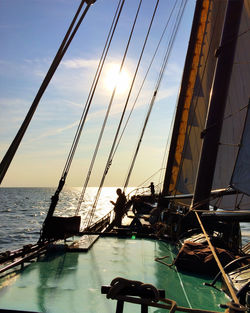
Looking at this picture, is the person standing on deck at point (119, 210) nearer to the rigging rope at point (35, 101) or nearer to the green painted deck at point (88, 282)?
the green painted deck at point (88, 282)

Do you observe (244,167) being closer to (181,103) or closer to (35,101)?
(35,101)

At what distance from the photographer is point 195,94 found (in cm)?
1307

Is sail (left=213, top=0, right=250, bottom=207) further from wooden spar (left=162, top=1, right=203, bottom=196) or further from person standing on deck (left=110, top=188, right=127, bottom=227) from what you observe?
wooden spar (left=162, top=1, right=203, bottom=196)

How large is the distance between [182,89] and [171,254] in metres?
10.1

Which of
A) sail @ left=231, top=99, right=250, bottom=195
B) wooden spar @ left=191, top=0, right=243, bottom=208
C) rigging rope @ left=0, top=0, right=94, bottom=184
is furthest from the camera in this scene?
wooden spar @ left=191, top=0, right=243, bottom=208

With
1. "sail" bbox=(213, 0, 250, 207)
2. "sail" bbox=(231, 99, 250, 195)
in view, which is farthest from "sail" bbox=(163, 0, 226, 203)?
"sail" bbox=(231, 99, 250, 195)

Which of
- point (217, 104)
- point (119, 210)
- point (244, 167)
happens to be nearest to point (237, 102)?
point (217, 104)

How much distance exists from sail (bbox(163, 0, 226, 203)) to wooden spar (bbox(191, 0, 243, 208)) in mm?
4734

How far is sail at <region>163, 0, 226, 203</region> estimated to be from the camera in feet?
40.8

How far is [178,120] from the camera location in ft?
48.0

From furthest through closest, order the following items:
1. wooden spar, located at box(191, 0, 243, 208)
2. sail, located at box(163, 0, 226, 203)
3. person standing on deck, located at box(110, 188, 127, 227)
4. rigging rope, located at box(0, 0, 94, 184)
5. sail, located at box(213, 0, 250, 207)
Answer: sail, located at box(163, 0, 226, 203)
person standing on deck, located at box(110, 188, 127, 227)
sail, located at box(213, 0, 250, 207)
wooden spar, located at box(191, 0, 243, 208)
rigging rope, located at box(0, 0, 94, 184)

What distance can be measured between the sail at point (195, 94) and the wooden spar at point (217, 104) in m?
4.73

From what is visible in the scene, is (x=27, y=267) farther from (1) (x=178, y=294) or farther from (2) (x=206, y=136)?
(2) (x=206, y=136)

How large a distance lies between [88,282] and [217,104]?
4.87 metres
